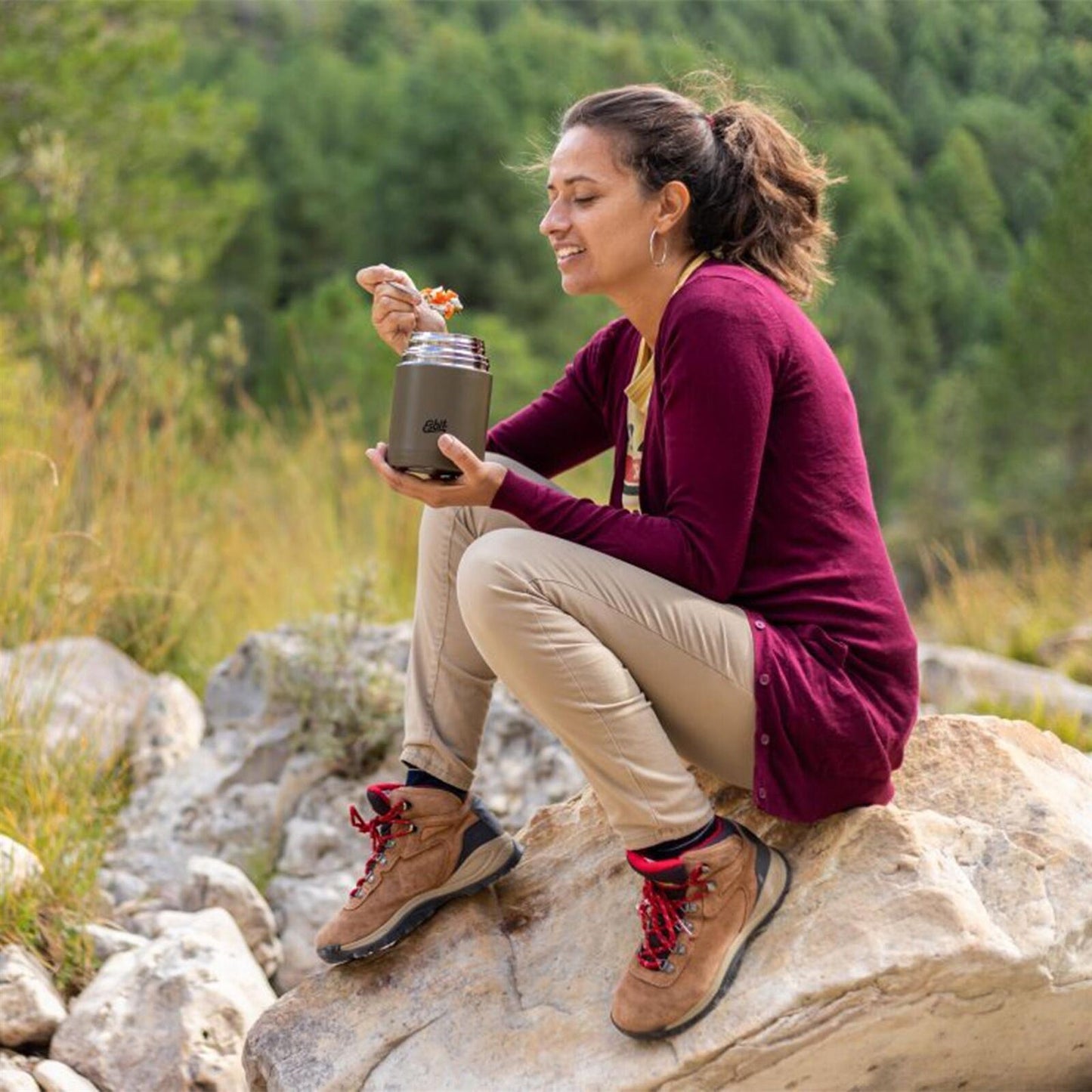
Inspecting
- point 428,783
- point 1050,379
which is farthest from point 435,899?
point 1050,379

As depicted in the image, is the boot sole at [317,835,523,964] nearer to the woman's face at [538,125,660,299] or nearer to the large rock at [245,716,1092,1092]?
the large rock at [245,716,1092,1092]

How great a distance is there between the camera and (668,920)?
7.15 ft

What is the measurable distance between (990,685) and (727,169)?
3242mm

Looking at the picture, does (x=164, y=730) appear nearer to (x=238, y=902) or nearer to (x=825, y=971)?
(x=238, y=902)

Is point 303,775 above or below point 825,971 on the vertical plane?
below

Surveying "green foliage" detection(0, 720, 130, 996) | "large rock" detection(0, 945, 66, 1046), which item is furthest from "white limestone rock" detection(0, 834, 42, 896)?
"large rock" detection(0, 945, 66, 1046)

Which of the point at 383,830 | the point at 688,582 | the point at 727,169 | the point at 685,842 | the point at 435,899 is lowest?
the point at 435,899

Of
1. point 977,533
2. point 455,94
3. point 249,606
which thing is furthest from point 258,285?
point 249,606

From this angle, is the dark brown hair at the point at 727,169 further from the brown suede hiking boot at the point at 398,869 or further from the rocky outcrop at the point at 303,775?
the rocky outcrop at the point at 303,775

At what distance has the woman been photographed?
2162mm

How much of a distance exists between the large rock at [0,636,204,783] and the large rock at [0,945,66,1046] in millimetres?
688

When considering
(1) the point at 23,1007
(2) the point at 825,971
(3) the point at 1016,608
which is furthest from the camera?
(3) the point at 1016,608

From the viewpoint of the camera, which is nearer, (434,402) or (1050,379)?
(434,402)

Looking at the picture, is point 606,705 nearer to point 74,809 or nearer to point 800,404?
point 800,404
